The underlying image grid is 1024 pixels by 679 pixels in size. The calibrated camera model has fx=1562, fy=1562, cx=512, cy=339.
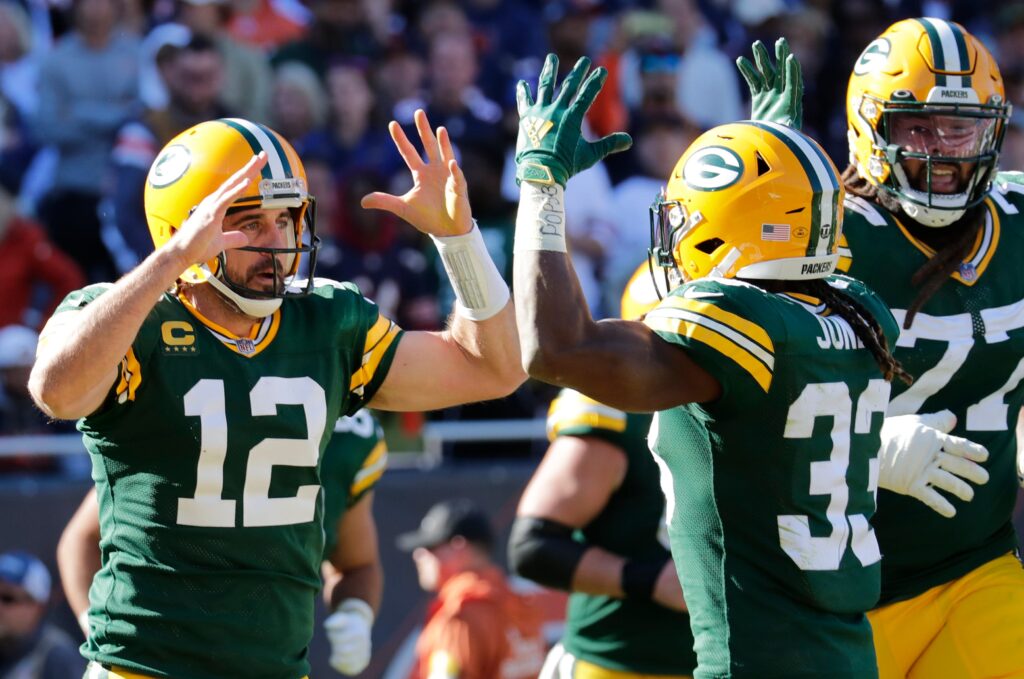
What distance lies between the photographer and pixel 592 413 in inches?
188

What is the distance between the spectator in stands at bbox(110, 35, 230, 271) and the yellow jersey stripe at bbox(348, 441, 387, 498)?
326 centimetres

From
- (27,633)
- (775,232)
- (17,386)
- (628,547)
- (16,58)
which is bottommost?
(27,633)

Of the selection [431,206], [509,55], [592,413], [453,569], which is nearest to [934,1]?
[509,55]

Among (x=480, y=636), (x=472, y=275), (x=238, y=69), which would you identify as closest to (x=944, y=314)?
(x=472, y=275)

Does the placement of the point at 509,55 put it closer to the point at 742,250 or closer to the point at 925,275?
the point at 925,275

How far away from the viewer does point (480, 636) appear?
607 centimetres

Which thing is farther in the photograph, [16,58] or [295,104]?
A: [16,58]

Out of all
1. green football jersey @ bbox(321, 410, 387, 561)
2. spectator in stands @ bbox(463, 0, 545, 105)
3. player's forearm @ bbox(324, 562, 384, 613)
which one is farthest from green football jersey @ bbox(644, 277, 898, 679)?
spectator in stands @ bbox(463, 0, 545, 105)

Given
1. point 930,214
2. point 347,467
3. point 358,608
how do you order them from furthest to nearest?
point 347,467 < point 358,608 < point 930,214

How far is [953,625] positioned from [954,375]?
0.67 meters

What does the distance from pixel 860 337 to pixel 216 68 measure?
5695 mm

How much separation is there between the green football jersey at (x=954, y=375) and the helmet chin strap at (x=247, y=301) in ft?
5.26

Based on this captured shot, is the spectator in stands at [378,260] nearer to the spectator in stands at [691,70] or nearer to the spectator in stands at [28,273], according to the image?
the spectator in stands at [28,273]

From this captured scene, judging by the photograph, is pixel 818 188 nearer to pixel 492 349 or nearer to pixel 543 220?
pixel 543 220
